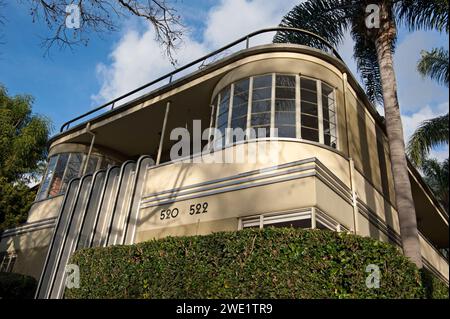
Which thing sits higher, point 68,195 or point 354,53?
point 354,53

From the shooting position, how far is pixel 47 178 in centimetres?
1638

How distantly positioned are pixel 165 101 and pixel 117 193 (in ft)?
12.1

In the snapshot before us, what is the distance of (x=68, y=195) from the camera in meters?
13.0

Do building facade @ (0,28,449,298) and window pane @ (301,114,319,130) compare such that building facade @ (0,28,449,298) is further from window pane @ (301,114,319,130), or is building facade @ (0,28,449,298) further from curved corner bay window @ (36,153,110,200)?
curved corner bay window @ (36,153,110,200)

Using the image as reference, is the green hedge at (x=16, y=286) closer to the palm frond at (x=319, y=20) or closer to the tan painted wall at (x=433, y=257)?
the palm frond at (x=319, y=20)

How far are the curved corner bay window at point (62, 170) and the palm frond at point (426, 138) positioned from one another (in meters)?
13.6

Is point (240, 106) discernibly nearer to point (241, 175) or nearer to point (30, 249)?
point (241, 175)

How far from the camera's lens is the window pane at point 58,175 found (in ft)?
52.2

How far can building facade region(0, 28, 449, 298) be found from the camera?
27.2ft

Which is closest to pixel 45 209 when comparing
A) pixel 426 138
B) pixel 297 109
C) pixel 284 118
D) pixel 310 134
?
pixel 284 118

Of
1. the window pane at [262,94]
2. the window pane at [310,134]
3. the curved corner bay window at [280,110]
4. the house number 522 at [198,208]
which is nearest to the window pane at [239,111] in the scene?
the curved corner bay window at [280,110]

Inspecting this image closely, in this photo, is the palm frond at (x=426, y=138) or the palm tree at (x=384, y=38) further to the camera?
the palm frond at (x=426, y=138)

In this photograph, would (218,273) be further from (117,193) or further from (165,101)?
(165,101)
